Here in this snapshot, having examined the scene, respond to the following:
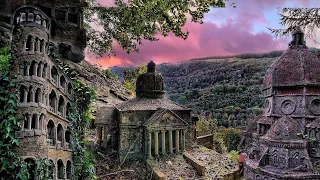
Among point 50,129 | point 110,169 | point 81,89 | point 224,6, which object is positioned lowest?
point 110,169

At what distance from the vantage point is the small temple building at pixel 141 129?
17.2 m

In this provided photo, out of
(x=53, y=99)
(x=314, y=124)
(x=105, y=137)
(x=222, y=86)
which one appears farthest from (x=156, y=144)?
(x=222, y=86)

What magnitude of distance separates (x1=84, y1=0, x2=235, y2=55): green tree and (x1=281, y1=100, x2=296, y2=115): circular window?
16829mm

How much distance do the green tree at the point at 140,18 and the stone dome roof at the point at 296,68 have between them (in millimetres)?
15837

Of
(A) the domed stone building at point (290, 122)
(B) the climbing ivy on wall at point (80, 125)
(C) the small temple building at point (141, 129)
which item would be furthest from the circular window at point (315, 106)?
(B) the climbing ivy on wall at point (80, 125)

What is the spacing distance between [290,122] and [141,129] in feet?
50.7

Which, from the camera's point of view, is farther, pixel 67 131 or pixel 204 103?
pixel 204 103

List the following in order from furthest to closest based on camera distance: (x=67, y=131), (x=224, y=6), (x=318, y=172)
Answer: (x=318, y=172) < (x=224, y=6) < (x=67, y=131)

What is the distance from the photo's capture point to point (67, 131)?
11234 mm

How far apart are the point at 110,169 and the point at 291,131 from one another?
17.2 meters

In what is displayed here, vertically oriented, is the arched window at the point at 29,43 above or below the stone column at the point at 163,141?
above

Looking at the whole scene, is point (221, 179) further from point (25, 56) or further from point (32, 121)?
point (25, 56)

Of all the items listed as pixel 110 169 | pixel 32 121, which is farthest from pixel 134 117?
pixel 32 121

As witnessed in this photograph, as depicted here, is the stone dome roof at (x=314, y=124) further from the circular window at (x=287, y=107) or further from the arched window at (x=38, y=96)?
the arched window at (x=38, y=96)
